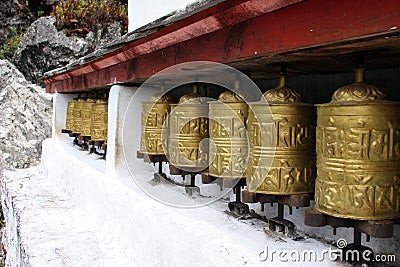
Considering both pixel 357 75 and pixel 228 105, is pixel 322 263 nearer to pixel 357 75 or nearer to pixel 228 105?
pixel 357 75

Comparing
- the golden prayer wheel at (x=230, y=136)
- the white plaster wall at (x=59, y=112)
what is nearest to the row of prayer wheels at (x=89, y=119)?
the white plaster wall at (x=59, y=112)

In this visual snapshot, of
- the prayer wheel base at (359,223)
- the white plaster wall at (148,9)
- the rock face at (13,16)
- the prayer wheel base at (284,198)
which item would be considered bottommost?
the prayer wheel base at (359,223)

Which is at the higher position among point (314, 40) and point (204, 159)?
point (314, 40)

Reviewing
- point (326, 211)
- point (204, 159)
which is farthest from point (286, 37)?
point (204, 159)

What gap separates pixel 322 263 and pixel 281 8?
46.2 inches

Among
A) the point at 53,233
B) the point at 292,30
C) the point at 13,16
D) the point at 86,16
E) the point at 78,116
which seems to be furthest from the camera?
the point at 13,16

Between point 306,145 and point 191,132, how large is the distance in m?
1.10

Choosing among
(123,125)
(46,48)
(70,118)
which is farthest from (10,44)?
(123,125)

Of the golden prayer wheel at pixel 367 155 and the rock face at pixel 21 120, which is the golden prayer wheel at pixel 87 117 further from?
the rock face at pixel 21 120

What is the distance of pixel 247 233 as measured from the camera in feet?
9.12

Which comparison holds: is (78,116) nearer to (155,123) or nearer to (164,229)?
(155,123)

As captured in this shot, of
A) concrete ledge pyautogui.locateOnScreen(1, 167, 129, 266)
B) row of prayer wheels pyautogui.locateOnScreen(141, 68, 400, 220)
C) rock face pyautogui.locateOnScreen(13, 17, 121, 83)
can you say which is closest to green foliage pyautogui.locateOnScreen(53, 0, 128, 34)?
rock face pyautogui.locateOnScreen(13, 17, 121, 83)

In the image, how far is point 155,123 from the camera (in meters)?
3.94

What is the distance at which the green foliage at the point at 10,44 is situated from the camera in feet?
48.5
